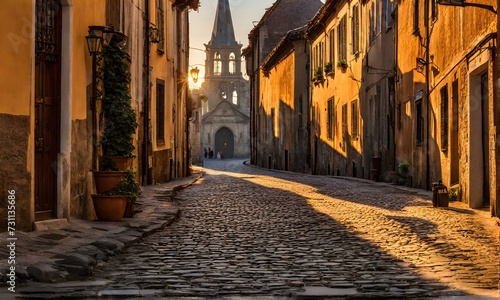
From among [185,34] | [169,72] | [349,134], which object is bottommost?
[349,134]

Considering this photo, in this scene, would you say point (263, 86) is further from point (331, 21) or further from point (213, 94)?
point (213, 94)

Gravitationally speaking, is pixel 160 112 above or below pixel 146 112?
above

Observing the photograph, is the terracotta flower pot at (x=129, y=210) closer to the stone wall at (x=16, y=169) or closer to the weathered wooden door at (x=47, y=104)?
the weathered wooden door at (x=47, y=104)

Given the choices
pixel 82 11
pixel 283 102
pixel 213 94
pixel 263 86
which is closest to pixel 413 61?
pixel 82 11

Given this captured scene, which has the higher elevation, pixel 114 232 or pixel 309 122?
pixel 309 122

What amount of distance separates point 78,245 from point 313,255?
271cm

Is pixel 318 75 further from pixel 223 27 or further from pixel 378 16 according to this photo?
pixel 223 27

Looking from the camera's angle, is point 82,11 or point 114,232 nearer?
point 114,232

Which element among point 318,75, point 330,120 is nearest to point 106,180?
point 330,120

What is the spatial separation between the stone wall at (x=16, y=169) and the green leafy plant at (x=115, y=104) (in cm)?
311

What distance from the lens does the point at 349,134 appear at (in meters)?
30.5

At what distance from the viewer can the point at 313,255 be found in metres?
9.15

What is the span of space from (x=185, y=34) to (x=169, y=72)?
21.3 feet

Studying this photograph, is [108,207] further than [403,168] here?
No
